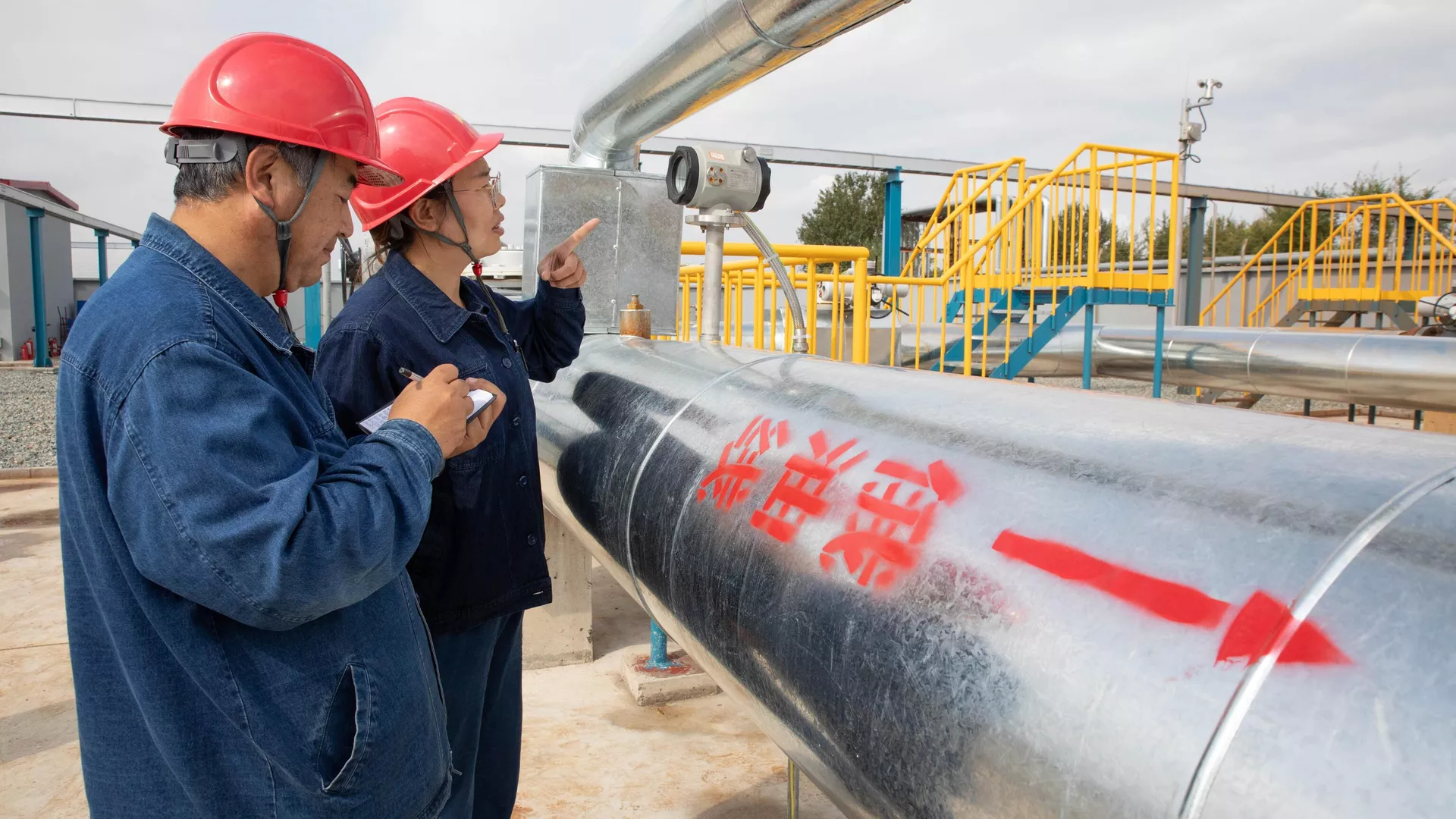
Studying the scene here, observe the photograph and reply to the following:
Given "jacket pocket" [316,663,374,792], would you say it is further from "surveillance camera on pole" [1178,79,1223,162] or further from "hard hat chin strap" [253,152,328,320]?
"surveillance camera on pole" [1178,79,1223,162]

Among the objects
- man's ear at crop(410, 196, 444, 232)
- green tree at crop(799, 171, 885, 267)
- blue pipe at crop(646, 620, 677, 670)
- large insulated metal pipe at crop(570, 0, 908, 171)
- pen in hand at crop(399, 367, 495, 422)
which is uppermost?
green tree at crop(799, 171, 885, 267)

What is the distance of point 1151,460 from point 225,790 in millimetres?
1164

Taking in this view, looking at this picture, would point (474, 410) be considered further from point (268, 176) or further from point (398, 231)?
point (398, 231)

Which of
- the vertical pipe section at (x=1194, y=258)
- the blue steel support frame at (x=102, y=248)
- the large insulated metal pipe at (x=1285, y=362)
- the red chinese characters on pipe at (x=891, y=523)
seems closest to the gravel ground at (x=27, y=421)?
the blue steel support frame at (x=102, y=248)

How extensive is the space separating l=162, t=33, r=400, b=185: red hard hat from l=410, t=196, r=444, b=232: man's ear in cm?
62

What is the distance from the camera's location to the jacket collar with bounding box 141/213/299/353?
3.62 ft

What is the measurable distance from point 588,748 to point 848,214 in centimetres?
3972

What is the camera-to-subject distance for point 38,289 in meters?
15.5

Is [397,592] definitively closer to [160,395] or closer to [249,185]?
[160,395]

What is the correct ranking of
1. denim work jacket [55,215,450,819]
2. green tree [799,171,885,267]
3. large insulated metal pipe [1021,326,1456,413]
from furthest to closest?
green tree [799,171,885,267], large insulated metal pipe [1021,326,1456,413], denim work jacket [55,215,450,819]

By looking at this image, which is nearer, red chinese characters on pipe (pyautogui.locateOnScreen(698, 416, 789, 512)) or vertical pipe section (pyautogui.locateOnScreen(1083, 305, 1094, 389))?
red chinese characters on pipe (pyautogui.locateOnScreen(698, 416, 789, 512))

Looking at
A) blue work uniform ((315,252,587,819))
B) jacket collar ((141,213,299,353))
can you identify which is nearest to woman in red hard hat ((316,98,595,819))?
blue work uniform ((315,252,587,819))

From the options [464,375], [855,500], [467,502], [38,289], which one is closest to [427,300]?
[464,375]

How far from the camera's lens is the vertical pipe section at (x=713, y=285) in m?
2.92
